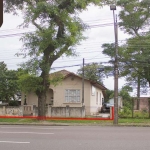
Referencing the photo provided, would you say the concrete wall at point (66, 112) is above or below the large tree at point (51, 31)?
below

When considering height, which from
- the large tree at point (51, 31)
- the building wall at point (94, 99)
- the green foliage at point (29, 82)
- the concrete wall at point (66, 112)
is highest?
the large tree at point (51, 31)

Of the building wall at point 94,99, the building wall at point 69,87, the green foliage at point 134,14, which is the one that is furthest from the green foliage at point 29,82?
the green foliage at point 134,14

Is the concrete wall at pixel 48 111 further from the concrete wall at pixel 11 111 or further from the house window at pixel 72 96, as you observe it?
the house window at pixel 72 96

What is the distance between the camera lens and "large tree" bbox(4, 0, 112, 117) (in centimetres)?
2325

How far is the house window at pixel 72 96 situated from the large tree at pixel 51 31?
9.72 m

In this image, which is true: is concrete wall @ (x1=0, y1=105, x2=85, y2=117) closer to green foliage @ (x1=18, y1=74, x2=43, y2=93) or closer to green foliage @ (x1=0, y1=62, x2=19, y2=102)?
green foliage @ (x1=18, y1=74, x2=43, y2=93)

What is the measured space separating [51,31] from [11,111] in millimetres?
10923

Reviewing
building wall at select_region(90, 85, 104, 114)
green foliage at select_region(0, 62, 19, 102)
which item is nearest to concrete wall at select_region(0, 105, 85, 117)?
building wall at select_region(90, 85, 104, 114)

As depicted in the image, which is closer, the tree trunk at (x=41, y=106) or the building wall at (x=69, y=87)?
the tree trunk at (x=41, y=106)

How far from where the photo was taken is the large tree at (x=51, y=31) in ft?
76.3

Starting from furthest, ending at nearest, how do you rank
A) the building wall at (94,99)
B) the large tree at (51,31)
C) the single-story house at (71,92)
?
the building wall at (94,99), the single-story house at (71,92), the large tree at (51,31)

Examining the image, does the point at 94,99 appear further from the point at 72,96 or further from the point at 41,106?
the point at 41,106

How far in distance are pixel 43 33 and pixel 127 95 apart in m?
23.2

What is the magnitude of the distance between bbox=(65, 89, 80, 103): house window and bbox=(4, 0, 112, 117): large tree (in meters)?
9.72
